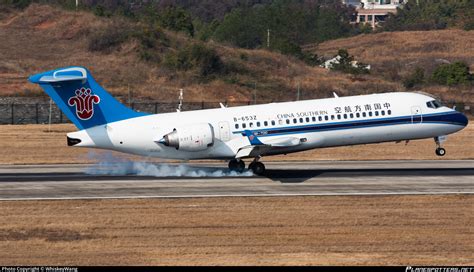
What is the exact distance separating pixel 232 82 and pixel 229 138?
5095cm

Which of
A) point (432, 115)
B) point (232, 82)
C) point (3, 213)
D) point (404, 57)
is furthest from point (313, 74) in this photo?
point (3, 213)

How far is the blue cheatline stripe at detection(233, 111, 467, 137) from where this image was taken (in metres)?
40.5

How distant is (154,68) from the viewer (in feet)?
307

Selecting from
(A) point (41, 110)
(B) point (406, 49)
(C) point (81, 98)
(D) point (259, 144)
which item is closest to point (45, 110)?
(A) point (41, 110)

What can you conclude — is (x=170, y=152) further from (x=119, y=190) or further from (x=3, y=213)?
(x=3, y=213)

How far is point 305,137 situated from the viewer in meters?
40.7

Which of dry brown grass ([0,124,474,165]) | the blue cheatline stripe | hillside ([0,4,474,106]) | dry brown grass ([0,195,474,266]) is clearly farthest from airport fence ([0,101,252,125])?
dry brown grass ([0,195,474,266])

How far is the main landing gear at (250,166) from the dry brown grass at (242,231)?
6.82m

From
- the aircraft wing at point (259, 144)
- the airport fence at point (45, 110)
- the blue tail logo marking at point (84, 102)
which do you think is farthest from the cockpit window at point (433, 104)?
the airport fence at point (45, 110)

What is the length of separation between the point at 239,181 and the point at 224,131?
2.62 meters

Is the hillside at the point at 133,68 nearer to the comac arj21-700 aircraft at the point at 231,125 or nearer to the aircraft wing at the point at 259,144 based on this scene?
the comac arj21-700 aircraft at the point at 231,125

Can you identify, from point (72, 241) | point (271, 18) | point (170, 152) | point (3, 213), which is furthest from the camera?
point (271, 18)

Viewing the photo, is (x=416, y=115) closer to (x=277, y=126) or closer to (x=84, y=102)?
(x=277, y=126)

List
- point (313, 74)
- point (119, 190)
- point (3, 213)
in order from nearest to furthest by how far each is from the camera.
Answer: point (3, 213)
point (119, 190)
point (313, 74)
